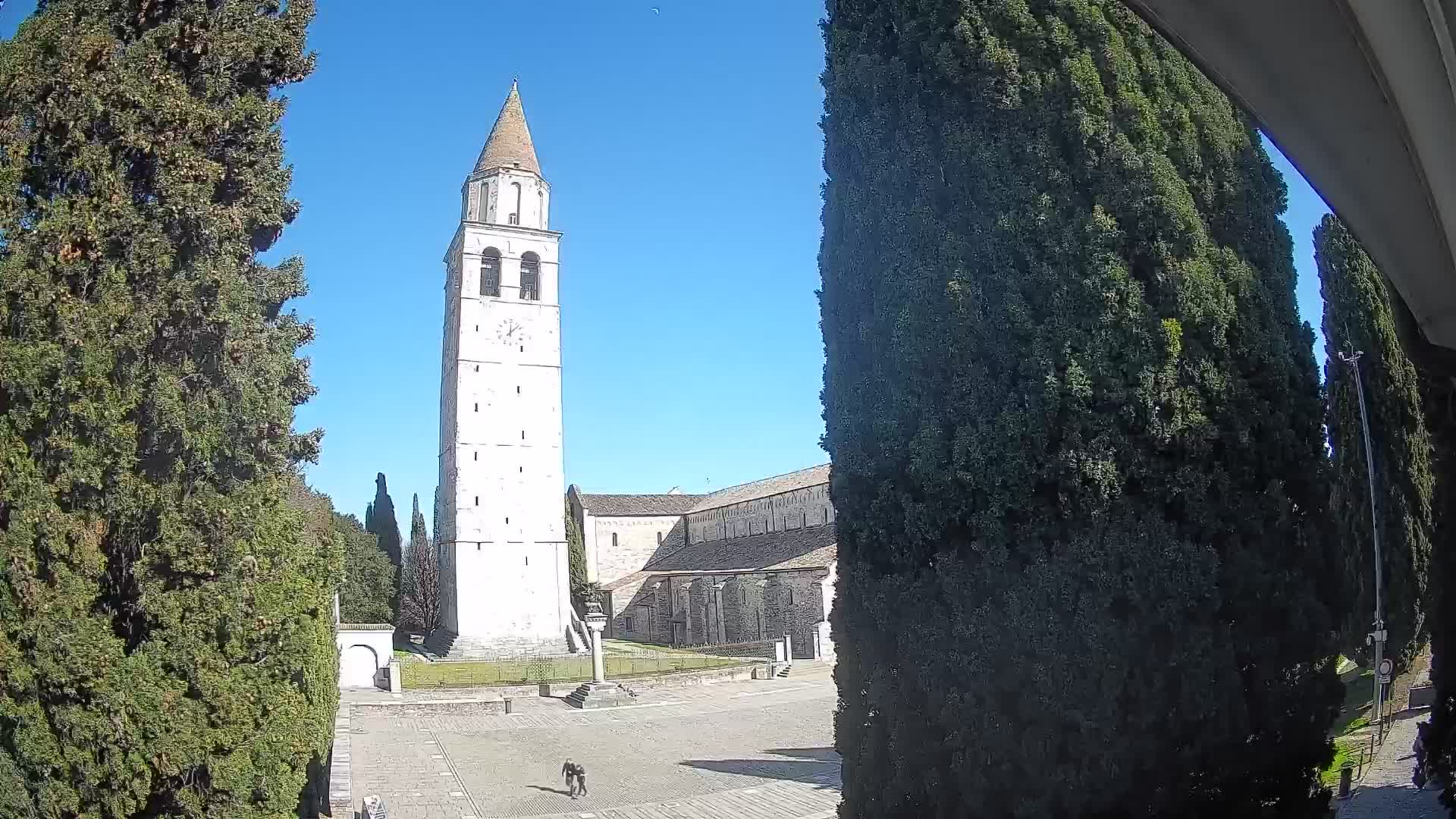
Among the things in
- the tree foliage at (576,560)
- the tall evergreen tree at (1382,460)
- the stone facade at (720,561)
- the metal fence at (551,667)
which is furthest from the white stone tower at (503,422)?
the tall evergreen tree at (1382,460)

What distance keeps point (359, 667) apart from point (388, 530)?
1977cm

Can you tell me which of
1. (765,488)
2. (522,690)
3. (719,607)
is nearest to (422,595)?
(719,607)

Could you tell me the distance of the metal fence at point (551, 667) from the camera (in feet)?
91.0

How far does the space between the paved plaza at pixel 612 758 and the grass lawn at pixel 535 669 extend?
294cm

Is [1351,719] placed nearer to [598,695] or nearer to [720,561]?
[598,695]

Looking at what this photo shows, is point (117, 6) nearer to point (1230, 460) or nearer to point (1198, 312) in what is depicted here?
point (1198, 312)

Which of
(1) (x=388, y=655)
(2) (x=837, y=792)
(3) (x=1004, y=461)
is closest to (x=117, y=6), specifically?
(3) (x=1004, y=461)

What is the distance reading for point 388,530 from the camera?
149 feet

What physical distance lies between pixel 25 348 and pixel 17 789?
7.99 ft

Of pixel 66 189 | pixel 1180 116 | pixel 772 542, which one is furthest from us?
pixel 772 542

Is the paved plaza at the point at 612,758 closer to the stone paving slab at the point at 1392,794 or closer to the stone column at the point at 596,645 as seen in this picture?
the stone column at the point at 596,645

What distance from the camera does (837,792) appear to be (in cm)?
1355

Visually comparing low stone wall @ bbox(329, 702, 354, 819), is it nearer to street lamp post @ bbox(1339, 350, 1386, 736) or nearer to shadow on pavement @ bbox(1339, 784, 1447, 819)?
shadow on pavement @ bbox(1339, 784, 1447, 819)

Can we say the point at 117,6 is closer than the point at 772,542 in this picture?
Yes
